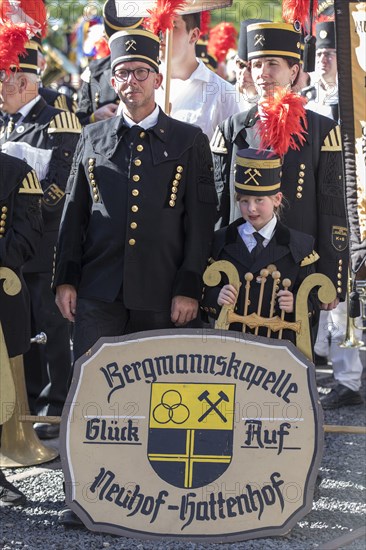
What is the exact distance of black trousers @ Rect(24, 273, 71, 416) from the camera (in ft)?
21.4

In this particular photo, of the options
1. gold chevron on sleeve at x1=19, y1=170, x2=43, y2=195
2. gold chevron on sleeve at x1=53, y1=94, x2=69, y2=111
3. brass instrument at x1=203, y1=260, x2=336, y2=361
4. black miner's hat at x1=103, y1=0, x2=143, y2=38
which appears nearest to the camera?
brass instrument at x1=203, y1=260, x2=336, y2=361

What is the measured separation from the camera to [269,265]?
4.86 meters

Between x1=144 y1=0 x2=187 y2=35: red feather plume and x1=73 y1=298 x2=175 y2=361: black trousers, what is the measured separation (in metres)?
1.61

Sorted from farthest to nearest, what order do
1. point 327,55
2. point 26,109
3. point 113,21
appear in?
point 327,55 < point 113,21 < point 26,109

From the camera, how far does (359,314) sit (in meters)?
5.40

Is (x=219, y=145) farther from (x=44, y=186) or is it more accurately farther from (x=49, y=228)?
(x=49, y=228)

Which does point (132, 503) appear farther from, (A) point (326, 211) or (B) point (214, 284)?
(A) point (326, 211)

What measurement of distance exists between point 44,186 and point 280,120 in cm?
189

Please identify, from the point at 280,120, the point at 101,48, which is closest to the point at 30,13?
the point at 280,120

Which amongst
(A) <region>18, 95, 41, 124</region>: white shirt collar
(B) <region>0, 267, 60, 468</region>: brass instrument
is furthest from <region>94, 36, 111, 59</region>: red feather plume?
(B) <region>0, 267, 60, 468</region>: brass instrument

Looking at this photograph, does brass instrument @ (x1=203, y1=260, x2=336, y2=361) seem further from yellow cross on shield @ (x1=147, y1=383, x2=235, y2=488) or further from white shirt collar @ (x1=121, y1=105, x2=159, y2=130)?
white shirt collar @ (x1=121, y1=105, x2=159, y2=130)

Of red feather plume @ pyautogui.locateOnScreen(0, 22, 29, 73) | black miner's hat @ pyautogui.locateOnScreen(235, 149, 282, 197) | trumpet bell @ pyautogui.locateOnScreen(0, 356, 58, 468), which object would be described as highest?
red feather plume @ pyautogui.locateOnScreen(0, 22, 29, 73)

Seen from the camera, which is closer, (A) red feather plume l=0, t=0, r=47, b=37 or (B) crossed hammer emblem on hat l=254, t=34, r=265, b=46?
(B) crossed hammer emblem on hat l=254, t=34, r=265, b=46

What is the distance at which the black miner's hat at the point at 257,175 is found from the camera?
4.86 m
